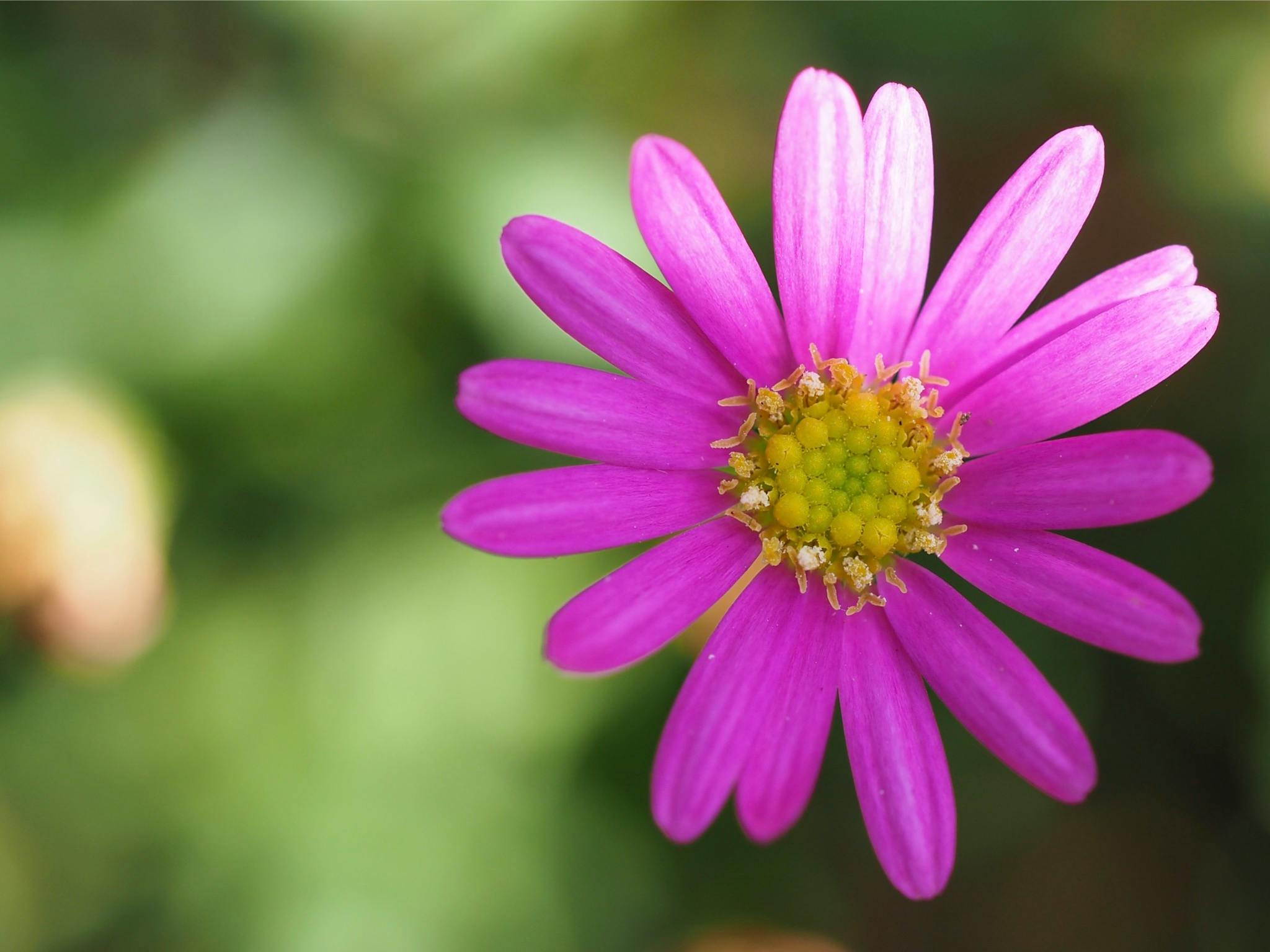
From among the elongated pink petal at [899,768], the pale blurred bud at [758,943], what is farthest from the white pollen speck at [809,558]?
the pale blurred bud at [758,943]

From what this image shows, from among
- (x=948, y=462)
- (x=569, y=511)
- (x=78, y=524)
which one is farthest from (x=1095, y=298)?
(x=78, y=524)

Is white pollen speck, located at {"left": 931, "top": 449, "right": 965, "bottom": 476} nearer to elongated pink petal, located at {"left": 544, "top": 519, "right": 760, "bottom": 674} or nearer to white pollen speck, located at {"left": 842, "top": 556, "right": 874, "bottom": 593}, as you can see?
white pollen speck, located at {"left": 842, "top": 556, "right": 874, "bottom": 593}

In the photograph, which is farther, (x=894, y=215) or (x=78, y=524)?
(x=78, y=524)

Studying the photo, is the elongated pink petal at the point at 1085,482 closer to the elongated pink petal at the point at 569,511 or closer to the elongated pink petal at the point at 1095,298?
the elongated pink petal at the point at 1095,298

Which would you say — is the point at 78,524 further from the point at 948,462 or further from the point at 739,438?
the point at 948,462

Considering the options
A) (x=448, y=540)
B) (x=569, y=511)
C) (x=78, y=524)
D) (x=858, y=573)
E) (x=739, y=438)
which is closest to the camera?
(x=569, y=511)
